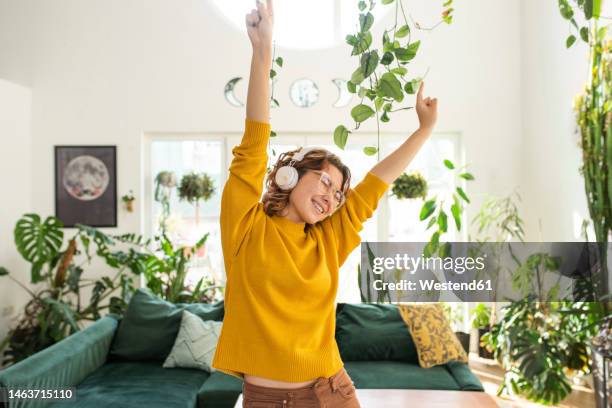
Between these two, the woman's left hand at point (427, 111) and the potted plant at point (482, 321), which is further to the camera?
the potted plant at point (482, 321)

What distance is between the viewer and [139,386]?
3312 mm

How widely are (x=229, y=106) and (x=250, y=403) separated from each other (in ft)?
14.5

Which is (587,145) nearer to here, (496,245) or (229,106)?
(496,245)

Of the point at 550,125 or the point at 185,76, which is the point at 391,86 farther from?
the point at 185,76

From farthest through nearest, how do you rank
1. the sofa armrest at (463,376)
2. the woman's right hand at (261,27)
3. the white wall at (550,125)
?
the white wall at (550,125), the sofa armrest at (463,376), the woman's right hand at (261,27)

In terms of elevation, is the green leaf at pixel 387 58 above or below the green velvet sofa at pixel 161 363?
above

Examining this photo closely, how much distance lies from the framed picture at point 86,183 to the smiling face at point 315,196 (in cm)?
450

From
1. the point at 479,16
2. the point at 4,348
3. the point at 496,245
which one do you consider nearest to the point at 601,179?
the point at 496,245

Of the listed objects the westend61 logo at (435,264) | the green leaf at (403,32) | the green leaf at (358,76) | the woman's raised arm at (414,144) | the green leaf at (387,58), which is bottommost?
the westend61 logo at (435,264)

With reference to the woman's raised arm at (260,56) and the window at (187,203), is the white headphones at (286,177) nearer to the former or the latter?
the woman's raised arm at (260,56)

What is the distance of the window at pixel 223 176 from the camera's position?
218 inches

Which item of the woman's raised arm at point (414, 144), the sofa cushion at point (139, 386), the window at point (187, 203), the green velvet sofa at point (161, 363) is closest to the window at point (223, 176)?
the window at point (187, 203)

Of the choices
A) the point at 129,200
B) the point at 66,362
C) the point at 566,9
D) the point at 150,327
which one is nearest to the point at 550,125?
the point at 150,327

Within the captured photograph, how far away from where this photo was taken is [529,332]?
3.82 metres
